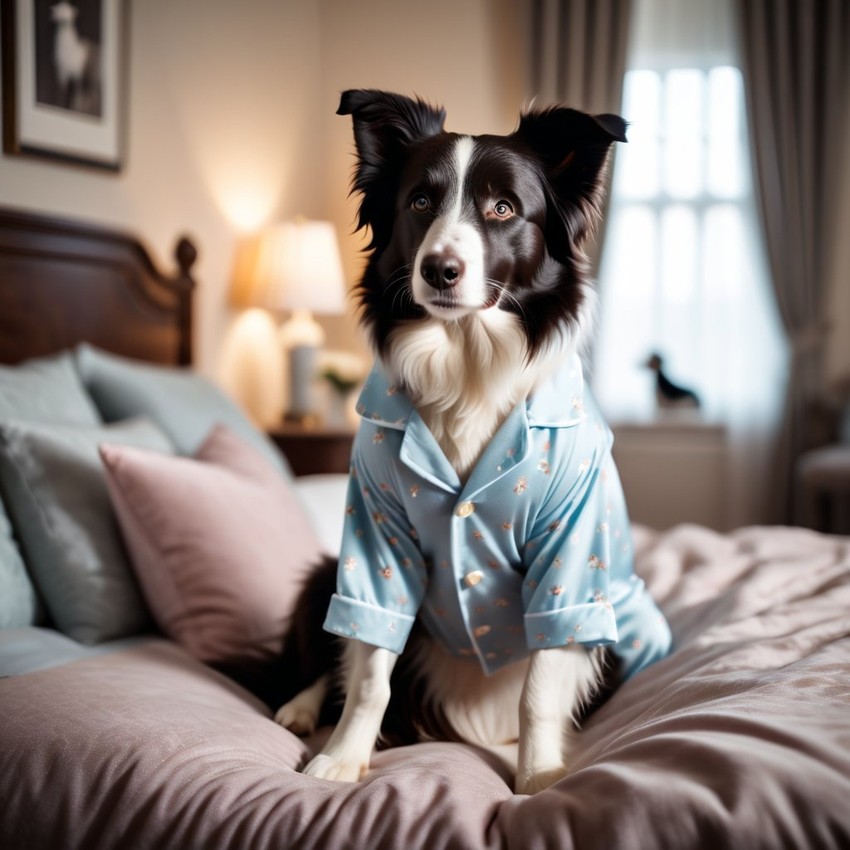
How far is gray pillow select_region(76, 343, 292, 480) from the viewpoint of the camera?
2.21m

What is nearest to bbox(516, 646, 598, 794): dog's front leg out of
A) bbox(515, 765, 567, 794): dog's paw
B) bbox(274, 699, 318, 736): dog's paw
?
bbox(515, 765, 567, 794): dog's paw

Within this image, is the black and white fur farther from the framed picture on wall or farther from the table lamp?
the table lamp

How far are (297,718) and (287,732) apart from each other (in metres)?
0.07

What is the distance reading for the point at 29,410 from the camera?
187 cm

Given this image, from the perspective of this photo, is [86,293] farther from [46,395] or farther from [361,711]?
[361,711]

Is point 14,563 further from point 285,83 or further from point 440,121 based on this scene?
point 285,83

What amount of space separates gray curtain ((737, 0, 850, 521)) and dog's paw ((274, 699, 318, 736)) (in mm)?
3669

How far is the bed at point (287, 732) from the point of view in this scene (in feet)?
2.91

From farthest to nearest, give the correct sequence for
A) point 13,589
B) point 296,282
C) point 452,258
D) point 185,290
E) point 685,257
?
point 685,257 → point 296,282 → point 185,290 → point 13,589 → point 452,258

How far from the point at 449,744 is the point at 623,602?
0.35 metres

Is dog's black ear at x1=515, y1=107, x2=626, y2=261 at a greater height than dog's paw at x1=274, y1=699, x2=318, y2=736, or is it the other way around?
dog's black ear at x1=515, y1=107, x2=626, y2=261

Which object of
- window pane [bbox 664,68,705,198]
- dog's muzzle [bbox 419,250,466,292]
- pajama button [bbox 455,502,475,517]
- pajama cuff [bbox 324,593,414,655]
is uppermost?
window pane [bbox 664,68,705,198]

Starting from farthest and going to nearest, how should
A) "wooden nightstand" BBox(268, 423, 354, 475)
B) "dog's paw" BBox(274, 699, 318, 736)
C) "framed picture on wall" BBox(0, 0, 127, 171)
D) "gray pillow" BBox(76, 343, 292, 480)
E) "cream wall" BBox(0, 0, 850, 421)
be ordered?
"wooden nightstand" BBox(268, 423, 354, 475), "cream wall" BBox(0, 0, 850, 421), "framed picture on wall" BBox(0, 0, 127, 171), "gray pillow" BBox(76, 343, 292, 480), "dog's paw" BBox(274, 699, 318, 736)

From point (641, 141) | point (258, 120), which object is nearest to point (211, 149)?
point (258, 120)
